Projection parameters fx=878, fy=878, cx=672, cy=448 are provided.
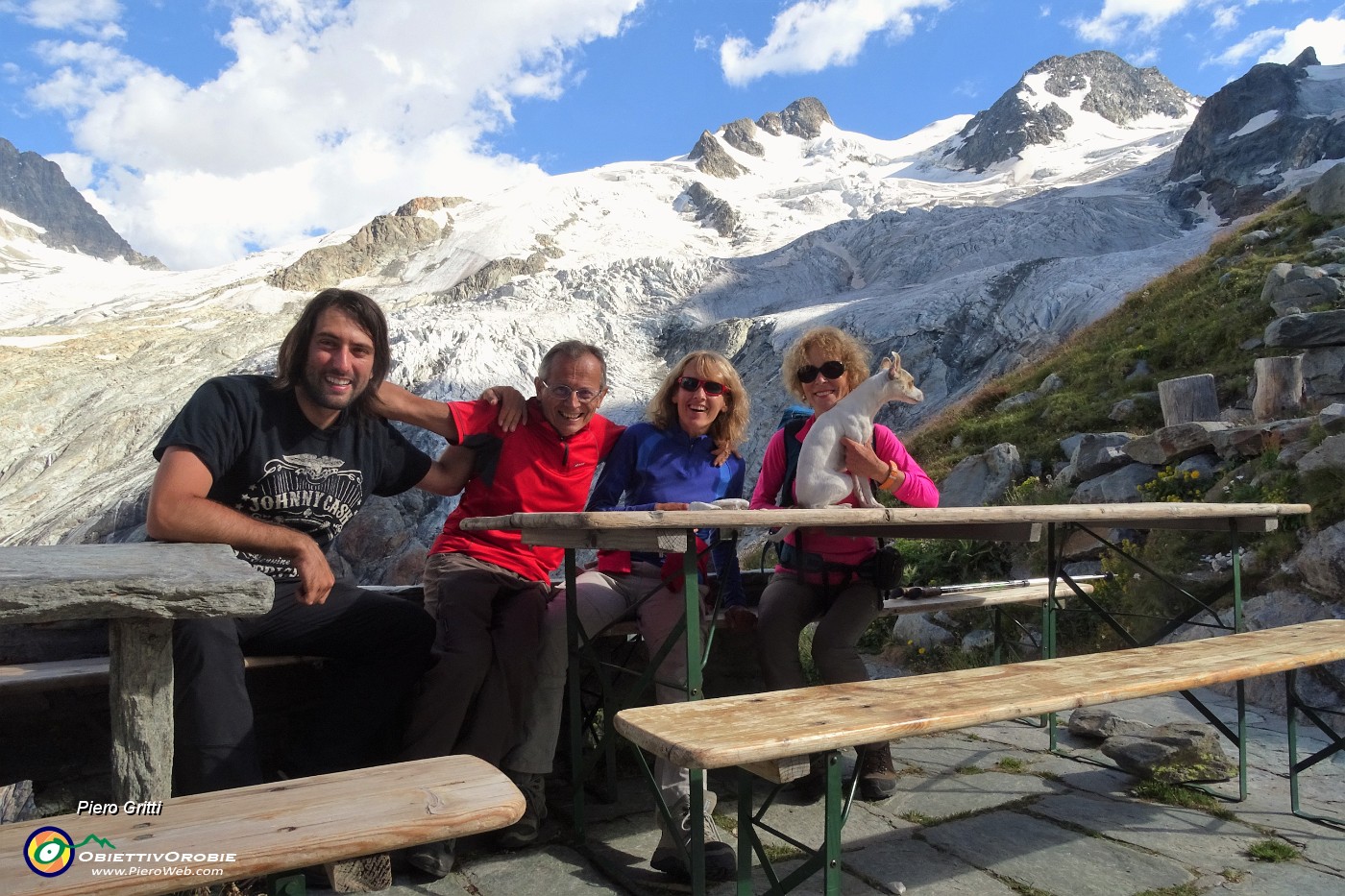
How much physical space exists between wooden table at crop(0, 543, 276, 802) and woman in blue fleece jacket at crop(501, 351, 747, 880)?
1.11 meters

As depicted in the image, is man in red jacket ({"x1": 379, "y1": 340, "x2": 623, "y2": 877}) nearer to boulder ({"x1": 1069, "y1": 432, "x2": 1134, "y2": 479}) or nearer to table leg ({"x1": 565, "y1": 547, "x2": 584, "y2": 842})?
table leg ({"x1": 565, "y1": 547, "x2": 584, "y2": 842})

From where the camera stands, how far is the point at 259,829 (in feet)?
4.17

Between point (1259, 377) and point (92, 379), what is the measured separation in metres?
41.6

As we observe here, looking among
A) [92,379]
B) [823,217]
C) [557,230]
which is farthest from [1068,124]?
[92,379]

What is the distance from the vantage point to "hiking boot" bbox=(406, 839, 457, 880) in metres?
2.32

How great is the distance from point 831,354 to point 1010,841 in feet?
5.89

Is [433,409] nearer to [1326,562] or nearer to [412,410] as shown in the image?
[412,410]

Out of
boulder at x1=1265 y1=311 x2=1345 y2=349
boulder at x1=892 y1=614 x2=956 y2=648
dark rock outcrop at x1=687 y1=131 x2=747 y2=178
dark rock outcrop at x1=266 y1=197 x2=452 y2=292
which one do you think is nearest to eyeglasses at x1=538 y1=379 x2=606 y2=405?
boulder at x1=892 y1=614 x2=956 y2=648

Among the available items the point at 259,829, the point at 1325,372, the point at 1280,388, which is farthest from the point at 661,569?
the point at 1325,372

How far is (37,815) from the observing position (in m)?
2.46

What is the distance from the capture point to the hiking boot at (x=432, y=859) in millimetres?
2324

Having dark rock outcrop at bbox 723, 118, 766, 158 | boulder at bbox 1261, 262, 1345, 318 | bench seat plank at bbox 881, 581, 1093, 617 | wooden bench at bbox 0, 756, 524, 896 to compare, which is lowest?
bench seat plank at bbox 881, 581, 1093, 617

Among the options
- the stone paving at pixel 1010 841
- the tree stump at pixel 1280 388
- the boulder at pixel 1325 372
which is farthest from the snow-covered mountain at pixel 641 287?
the stone paving at pixel 1010 841

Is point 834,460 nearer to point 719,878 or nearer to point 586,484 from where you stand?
point 586,484
